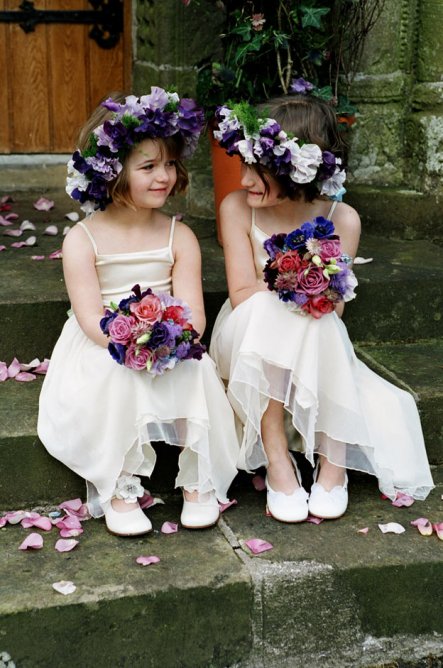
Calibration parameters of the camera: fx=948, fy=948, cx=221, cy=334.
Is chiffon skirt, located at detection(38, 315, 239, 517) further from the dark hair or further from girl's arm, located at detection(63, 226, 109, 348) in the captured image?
the dark hair

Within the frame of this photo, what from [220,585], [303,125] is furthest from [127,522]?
[303,125]

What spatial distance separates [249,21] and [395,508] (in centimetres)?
196

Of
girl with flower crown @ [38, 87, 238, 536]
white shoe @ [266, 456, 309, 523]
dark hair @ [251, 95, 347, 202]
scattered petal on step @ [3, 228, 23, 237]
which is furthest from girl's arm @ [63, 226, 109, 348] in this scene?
scattered petal on step @ [3, 228, 23, 237]

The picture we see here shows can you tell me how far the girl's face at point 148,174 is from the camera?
112 inches

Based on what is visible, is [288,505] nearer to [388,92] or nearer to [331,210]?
[331,210]

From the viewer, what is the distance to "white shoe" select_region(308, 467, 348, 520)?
9.29 ft

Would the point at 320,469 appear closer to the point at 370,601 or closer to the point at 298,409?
the point at 298,409

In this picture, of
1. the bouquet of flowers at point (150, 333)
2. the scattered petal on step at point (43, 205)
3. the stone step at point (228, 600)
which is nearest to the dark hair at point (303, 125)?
the bouquet of flowers at point (150, 333)

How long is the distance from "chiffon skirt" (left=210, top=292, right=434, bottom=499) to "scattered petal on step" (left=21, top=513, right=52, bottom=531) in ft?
1.95

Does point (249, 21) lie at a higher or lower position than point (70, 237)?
higher

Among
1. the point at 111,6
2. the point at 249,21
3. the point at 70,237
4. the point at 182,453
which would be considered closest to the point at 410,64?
the point at 249,21

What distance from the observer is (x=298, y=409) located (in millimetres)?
2771

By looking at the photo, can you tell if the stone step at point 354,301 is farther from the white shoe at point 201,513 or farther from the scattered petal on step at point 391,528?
the scattered petal on step at point 391,528

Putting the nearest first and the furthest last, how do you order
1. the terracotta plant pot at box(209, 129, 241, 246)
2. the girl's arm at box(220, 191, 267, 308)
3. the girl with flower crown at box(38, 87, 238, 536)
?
the girl with flower crown at box(38, 87, 238, 536) < the girl's arm at box(220, 191, 267, 308) < the terracotta plant pot at box(209, 129, 241, 246)
